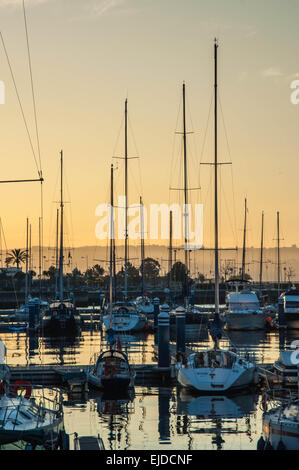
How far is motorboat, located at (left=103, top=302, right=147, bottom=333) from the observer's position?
65.3 meters

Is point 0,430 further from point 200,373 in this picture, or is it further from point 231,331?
point 231,331

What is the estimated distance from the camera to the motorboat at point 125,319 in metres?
65.3

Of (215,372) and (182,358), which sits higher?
(182,358)

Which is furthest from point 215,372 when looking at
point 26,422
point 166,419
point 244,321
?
point 244,321

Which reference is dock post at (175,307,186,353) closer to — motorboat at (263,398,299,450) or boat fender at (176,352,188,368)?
boat fender at (176,352,188,368)

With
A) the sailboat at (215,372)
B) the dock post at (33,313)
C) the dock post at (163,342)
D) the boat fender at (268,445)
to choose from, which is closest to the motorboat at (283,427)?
the boat fender at (268,445)

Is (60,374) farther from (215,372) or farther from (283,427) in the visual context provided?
(283,427)

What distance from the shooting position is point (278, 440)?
2356 centimetres

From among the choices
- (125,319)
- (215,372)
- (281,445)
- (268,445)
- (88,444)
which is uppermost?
(125,319)

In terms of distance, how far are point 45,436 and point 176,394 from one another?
13166 millimetres

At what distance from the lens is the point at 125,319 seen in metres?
66.4

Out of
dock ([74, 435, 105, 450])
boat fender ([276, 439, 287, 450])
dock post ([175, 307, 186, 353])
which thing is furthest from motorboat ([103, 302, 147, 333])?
boat fender ([276, 439, 287, 450])
